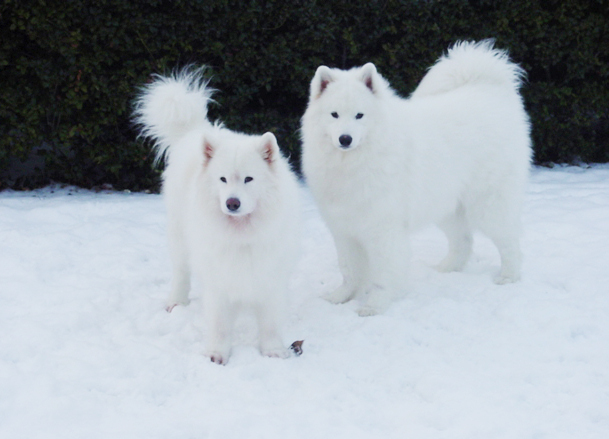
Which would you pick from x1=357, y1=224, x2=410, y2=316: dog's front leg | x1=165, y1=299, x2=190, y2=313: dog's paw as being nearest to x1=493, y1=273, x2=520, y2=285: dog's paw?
x1=357, y1=224, x2=410, y2=316: dog's front leg

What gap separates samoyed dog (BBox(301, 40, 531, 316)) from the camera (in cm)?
358

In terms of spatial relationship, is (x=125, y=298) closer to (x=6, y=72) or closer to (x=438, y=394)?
(x=438, y=394)

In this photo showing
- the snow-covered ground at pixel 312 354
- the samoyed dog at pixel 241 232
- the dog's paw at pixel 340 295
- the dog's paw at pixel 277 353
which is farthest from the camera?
the dog's paw at pixel 340 295

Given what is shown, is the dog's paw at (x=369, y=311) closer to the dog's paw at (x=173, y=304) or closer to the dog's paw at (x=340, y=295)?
the dog's paw at (x=340, y=295)

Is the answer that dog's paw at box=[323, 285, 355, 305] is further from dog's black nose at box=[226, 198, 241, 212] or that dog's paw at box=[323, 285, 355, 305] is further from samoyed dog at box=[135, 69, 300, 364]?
dog's black nose at box=[226, 198, 241, 212]

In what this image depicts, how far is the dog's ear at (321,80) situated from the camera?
3576 mm

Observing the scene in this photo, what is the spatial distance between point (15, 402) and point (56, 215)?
2825 millimetres

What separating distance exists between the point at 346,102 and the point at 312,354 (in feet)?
4.76

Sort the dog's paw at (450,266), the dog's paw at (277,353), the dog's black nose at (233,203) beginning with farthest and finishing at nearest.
A: 1. the dog's paw at (450,266)
2. the dog's paw at (277,353)
3. the dog's black nose at (233,203)

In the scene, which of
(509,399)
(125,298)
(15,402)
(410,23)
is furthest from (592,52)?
(15,402)

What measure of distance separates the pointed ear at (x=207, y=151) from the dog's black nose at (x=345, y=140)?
2.56 ft

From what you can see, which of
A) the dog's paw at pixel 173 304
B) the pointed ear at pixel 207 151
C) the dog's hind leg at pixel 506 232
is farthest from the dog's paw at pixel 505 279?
the pointed ear at pixel 207 151

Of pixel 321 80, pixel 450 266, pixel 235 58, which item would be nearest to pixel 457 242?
pixel 450 266

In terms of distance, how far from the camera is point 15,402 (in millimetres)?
2521
